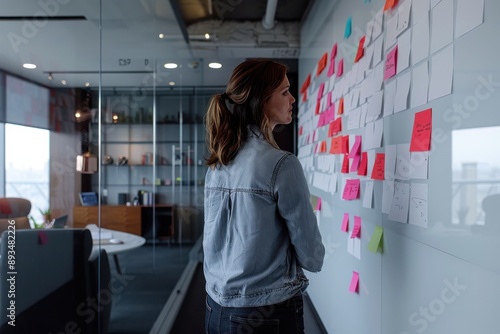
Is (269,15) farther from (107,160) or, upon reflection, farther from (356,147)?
(107,160)

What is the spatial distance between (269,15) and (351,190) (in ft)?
7.67

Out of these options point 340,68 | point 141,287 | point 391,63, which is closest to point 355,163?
point 391,63

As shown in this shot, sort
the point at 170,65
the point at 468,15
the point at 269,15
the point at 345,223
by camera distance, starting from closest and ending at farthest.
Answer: the point at 468,15
the point at 345,223
the point at 170,65
the point at 269,15

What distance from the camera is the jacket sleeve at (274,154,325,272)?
1146mm

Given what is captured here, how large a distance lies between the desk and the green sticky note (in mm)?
1151

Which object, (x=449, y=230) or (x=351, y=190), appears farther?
(x=351, y=190)

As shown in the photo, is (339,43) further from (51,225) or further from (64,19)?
(51,225)

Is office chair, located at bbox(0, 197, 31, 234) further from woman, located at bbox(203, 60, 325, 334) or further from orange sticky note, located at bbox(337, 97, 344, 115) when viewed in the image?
orange sticky note, located at bbox(337, 97, 344, 115)

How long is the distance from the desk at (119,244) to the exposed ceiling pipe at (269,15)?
88.7 inches

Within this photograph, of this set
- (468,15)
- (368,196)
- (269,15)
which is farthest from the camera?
(269,15)

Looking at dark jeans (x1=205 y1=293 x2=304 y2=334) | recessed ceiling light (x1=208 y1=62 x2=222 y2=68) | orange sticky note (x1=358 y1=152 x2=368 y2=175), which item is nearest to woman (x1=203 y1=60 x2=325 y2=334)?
dark jeans (x1=205 y1=293 x2=304 y2=334)

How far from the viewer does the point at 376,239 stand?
61.4 inches

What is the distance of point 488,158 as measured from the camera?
0.87m

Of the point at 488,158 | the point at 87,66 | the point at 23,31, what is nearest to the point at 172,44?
the point at 87,66
